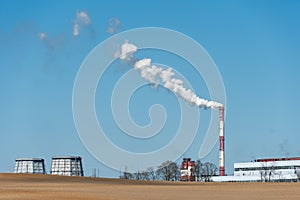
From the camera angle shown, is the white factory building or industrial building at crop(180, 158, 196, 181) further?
industrial building at crop(180, 158, 196, 181)

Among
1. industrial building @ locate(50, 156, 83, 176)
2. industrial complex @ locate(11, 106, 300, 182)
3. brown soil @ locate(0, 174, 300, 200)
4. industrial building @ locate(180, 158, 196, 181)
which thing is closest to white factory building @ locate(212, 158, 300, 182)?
industrial complex @ locate(11, 106, 300, 182)

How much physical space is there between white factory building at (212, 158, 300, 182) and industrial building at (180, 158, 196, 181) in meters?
8.89

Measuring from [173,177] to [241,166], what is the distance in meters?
17.2

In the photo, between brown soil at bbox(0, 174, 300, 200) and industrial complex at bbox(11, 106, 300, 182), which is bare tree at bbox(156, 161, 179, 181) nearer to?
industrial complex at bbox(11, 106, 300, 182)

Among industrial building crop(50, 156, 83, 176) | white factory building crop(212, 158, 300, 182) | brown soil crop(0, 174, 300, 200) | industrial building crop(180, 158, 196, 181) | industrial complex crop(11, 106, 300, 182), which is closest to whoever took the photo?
brown soil crop(0, 174, 300, 200)

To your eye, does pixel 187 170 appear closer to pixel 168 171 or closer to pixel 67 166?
pixel 168 171

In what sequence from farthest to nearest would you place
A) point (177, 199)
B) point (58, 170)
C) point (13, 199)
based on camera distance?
point (58, 170) < point (177, 199) < point (13, 199)

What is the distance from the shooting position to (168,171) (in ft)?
504

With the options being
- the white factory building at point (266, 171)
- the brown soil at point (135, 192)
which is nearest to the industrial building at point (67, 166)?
the white factory building at point (266, 171)

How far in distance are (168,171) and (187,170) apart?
4.60 meters

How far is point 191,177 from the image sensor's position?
149m

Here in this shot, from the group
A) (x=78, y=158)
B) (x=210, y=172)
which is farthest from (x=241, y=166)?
(x=78, y=158)

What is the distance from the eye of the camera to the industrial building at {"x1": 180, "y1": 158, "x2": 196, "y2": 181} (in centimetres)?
14988

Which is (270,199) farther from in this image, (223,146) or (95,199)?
(223,146)
